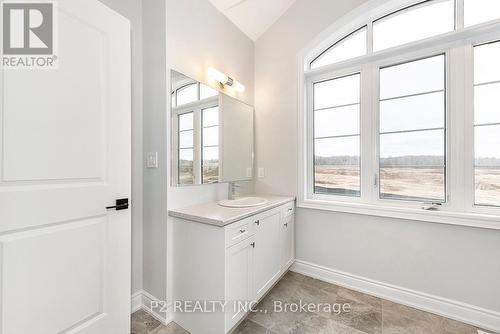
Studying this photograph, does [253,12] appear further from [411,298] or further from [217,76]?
[411,298]

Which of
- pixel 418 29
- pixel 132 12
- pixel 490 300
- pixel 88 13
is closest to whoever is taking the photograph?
pixel 88 13

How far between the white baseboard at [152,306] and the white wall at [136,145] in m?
0.07

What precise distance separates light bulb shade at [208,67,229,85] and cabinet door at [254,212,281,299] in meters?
1.41

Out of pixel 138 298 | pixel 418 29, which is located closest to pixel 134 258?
pixel 138 298

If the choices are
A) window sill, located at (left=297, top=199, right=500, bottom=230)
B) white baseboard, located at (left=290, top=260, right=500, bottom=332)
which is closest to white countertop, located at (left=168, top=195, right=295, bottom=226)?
window sill, located at (left=297, top=199, right=500, bottom=230)

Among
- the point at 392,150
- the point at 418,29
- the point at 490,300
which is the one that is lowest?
the point at 490,300

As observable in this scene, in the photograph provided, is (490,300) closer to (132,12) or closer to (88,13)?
(88,13)

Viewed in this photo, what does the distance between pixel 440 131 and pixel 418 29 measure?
3.13 feet

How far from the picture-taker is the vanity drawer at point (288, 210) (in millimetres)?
2154

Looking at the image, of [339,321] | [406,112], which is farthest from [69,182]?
[406,112]

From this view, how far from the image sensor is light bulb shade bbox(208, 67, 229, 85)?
79.2 inches

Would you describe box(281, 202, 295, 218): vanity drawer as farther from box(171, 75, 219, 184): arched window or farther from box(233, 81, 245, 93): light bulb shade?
box(233, 81, 245, 93): light bulb shade

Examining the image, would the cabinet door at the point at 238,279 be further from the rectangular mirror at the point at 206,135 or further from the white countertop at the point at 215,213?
the rectangular mirror at the point at 206,135

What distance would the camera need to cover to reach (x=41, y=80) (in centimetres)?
106
